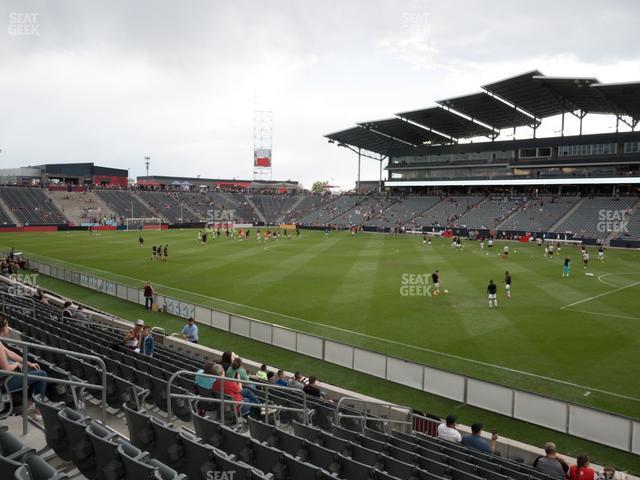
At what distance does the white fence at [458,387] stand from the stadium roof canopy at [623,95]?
53.4 meters

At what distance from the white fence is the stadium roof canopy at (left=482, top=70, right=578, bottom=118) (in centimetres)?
5365

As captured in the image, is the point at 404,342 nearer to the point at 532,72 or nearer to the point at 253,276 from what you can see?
the point at 253,276

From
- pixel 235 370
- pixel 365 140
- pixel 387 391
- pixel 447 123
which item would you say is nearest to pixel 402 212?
pixel 447 123

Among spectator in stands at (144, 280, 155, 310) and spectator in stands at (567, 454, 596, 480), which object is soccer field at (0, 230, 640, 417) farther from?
spectator in stands at (567, 454, 596, 480)

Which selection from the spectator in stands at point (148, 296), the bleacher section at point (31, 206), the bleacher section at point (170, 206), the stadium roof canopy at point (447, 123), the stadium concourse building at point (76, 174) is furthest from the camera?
the stadium concourse building at point (76, 174)

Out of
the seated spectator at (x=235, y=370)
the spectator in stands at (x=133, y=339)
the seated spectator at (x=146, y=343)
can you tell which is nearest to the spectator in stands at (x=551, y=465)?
the seated spectator at (x=235, y=370)

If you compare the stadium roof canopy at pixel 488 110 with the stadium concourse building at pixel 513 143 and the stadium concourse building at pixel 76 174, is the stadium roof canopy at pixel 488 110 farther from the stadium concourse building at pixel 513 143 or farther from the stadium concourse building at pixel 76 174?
the stadium concourse building at pixel 76 174

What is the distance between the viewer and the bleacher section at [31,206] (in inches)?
3195

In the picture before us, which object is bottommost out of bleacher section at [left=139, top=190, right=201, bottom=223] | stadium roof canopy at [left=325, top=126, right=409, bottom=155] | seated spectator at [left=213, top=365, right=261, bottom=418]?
seated spectator at [left=213, top=365, right=261, bottom=418]

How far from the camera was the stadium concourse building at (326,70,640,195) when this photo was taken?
64000 millimetres

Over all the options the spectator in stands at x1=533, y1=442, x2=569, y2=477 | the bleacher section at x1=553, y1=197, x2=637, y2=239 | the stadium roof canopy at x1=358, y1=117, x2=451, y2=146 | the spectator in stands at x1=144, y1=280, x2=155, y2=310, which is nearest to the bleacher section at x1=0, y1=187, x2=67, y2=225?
the stadium roof canopy at x1=358, y1=117, x2=451, y2=146

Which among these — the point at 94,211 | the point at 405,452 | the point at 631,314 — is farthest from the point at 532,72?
the point at 94,211

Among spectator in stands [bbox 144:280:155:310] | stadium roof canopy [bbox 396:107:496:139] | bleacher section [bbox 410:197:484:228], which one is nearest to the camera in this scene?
spectator in stands [bbox 144:280:155:310]

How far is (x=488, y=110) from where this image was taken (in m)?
74.2
